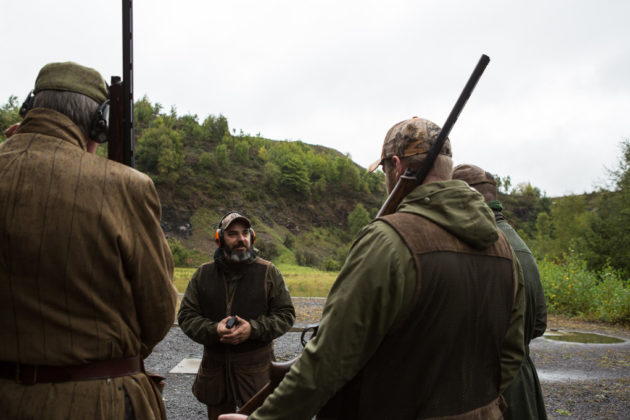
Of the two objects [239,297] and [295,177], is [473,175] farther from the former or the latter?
Answer: [295,177]

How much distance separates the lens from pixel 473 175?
11.8ft

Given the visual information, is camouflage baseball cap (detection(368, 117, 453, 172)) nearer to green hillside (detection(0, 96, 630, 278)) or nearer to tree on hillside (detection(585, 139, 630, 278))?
tree on hillside (detection(585, 139, 630, 278))

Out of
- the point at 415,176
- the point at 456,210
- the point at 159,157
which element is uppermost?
the point at 159,157

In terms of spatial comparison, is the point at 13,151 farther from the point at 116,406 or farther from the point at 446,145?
the point at 446,145

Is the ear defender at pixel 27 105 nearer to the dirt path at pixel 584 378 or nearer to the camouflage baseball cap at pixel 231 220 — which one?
the camouflage baseball cap at pixel 231 220

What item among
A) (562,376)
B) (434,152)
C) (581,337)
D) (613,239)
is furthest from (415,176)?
(613,239)

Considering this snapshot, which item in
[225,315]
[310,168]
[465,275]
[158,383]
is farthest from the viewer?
[310,168]

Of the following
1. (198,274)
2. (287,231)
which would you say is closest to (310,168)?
(287,231)

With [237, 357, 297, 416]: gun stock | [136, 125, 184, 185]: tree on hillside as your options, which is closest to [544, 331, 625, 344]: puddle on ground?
[237, 357, 297, 416]: gun stock

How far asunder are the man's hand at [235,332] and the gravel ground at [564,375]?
2437 mm

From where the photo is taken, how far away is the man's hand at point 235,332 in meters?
4.01

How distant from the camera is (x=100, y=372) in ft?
6.17

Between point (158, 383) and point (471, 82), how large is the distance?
1854 mm

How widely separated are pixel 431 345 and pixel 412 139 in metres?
0.82
